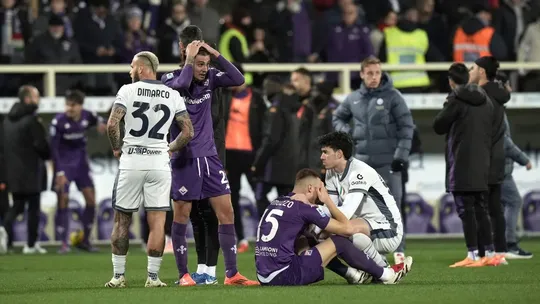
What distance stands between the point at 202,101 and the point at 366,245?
6.51 feet

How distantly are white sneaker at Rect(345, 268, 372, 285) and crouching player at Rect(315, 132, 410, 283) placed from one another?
0.04 ft

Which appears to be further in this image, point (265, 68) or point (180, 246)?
point (265, 68)

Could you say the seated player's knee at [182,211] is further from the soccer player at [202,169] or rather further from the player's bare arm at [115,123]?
the player's bare arm at [115,123]

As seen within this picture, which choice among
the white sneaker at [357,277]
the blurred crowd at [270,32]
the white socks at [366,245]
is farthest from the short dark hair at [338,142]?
the blurred crowd at [270,32]

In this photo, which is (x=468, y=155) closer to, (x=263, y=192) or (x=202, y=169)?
(x=202, y=169)

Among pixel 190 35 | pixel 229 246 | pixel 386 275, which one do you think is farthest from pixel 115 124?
pixel 386 275

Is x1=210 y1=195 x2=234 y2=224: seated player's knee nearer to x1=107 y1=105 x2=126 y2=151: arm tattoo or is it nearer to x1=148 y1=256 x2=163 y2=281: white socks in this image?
x1=148 y1=256 x2=163 y2=281: white socks

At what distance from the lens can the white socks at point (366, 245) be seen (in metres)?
11.6

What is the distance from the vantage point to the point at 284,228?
11312 mm

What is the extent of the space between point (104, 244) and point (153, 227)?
968cm

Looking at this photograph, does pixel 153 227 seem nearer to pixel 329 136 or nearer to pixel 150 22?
pixel 329 136

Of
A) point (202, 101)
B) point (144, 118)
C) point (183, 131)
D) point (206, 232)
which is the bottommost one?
point (206, 232)

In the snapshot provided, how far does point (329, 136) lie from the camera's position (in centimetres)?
1207

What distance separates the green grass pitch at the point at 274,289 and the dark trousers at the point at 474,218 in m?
0.40
